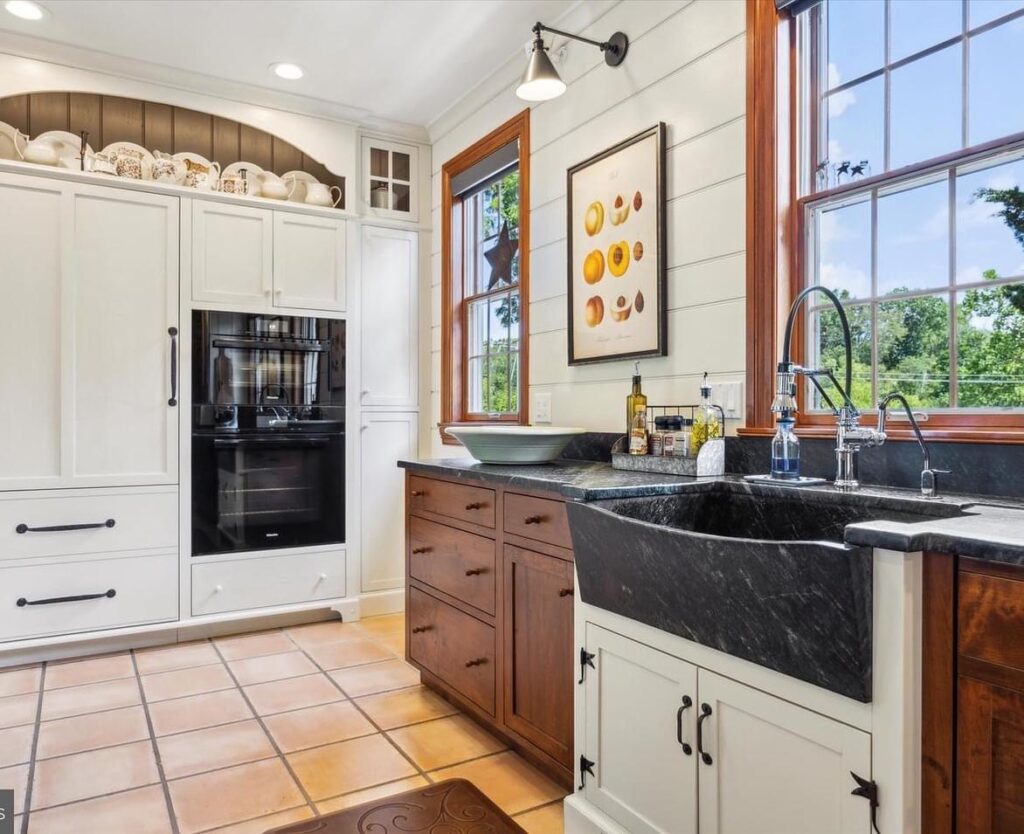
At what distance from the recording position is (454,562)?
250 cm

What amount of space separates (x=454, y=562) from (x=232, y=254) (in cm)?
200

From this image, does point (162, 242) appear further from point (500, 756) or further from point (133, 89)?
point (500, 756)

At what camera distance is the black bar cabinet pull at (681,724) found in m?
1.42

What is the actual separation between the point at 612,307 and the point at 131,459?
2.29 metres

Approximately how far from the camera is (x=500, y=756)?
2.25 m

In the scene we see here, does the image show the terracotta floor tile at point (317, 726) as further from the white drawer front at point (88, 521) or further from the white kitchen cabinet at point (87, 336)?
the white kitchen cabinet at point (87, 336)

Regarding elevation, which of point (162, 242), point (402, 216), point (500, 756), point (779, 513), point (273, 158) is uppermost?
point (273, 158)

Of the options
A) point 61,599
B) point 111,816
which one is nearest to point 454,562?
point 111,816

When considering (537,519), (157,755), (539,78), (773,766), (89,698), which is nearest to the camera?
(773,766)

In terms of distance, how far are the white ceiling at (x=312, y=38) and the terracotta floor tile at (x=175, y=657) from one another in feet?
8.84

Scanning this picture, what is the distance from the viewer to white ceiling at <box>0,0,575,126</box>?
2.84 m

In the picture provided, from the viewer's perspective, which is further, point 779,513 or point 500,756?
point 500,756

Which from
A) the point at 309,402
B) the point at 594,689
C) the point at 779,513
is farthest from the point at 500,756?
Result: the point at 309,402

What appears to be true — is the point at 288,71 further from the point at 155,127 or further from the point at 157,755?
the point at 157,755
